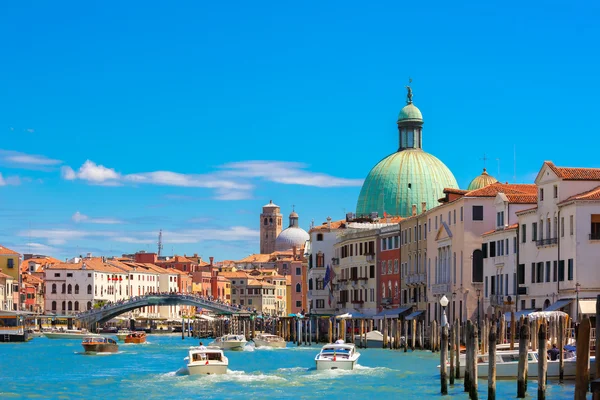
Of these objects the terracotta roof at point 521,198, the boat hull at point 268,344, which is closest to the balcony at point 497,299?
the terracotta roof at point 521,198

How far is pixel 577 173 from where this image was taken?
44.6 m

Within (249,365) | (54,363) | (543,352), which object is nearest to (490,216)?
(249,365)

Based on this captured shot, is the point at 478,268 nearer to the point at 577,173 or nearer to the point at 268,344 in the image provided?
the point at 577,173

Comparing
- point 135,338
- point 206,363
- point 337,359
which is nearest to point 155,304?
point 135,338

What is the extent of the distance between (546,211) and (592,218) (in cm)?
299

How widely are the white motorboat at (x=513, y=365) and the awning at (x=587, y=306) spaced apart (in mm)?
6413

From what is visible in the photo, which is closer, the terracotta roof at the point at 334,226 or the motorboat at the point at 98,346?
the motorboat at the point at 98,346

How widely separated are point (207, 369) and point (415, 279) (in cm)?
2474

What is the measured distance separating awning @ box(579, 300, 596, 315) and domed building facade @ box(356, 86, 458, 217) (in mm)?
40172

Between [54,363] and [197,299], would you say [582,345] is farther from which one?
[197,299]

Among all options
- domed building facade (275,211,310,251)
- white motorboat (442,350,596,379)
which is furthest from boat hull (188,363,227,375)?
domed building facade (275,211,310,251)

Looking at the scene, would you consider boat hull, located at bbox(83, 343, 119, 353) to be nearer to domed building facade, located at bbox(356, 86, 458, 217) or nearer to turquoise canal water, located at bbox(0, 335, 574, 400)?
turquoise canal water, located at bbox(0, 335, 574, 400)

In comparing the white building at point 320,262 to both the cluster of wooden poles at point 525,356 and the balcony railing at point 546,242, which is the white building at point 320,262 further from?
the cluster of wooden poles at point 525,356

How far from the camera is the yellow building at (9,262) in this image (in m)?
96.5
